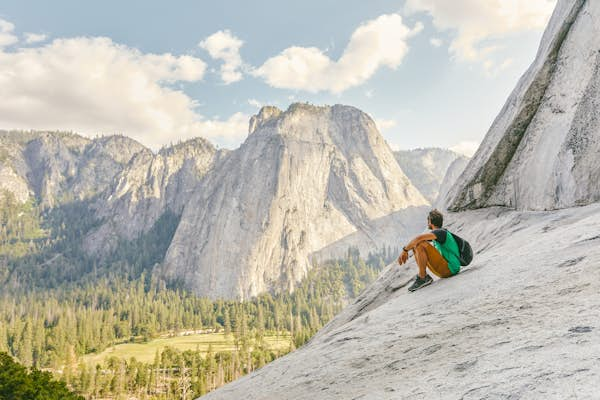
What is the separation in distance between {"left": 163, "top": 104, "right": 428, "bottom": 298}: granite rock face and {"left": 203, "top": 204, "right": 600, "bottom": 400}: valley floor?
14636cm

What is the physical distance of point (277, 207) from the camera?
16162 cm

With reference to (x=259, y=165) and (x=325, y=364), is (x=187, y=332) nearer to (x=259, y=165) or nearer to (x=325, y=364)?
(x=259, y=165)

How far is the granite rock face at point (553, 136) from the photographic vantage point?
9.94 metres

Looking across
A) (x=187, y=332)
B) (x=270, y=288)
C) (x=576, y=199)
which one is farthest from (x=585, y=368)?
(x=270, y=288)

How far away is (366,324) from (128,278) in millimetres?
204777

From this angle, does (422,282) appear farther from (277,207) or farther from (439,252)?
(277,207)

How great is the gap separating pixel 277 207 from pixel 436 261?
15356 centimetres

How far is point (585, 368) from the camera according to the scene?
127 inches

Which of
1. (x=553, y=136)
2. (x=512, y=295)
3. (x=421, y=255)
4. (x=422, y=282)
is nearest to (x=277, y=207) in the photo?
(x=553, y=136)

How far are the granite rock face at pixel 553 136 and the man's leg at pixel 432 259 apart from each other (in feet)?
13.2

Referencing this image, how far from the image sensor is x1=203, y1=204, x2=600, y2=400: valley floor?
3619 millimetres

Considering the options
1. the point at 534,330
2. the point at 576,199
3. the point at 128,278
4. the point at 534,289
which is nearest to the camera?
the point at 534,330

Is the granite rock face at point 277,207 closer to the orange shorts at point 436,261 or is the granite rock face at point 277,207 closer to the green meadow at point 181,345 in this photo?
the green meadow at point 181,345

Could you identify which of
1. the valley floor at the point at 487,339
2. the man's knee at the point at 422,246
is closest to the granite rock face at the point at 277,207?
the man's knee at the point at 422,246
